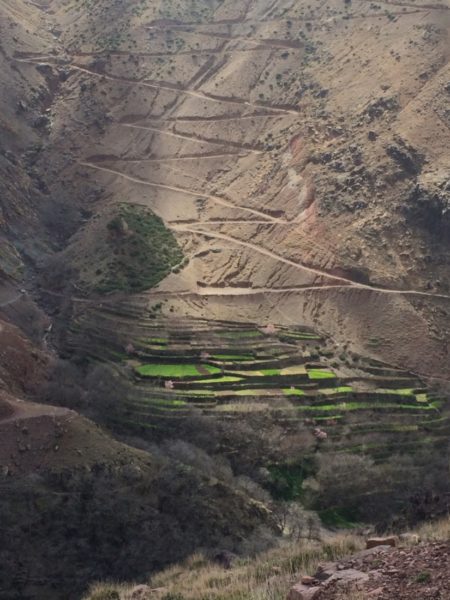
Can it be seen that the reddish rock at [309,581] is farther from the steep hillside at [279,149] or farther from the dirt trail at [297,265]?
the dirt trail at [297,265]

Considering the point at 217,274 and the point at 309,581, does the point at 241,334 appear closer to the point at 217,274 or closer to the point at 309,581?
the point at 217,274

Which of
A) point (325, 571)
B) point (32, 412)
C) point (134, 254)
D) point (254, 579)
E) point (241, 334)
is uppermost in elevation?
point (134, 254)

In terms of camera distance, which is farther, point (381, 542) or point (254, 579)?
point (254, 579)

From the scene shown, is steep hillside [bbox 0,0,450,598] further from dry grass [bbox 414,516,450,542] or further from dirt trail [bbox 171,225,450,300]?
dry grass [bbox 414,516,450,542]

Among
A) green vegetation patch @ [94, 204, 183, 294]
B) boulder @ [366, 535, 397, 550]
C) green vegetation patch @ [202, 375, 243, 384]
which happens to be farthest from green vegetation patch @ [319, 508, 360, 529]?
boulder @ [366, 535, 397, 550]

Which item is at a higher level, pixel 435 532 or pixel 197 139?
pixel 197 139

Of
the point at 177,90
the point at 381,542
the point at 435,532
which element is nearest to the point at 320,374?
the point at 435,532

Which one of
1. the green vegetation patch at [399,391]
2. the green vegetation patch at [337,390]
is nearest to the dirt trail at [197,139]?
the green vegetation patch at [337,390]

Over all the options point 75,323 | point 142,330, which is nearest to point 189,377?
point 142,330
